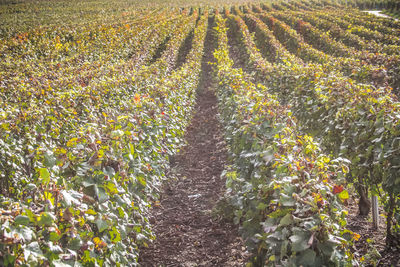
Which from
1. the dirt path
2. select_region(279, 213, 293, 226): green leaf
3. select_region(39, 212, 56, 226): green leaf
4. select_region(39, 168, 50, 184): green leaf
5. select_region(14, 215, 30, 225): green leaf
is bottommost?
the dirt path

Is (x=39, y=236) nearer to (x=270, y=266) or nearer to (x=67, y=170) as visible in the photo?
(x=67, y=170)

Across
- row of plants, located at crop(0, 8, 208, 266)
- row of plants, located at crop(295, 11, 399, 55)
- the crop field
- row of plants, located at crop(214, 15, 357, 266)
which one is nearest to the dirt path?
the crop field

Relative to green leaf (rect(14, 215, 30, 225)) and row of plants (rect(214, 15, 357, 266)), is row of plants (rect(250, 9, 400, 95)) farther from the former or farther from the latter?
green leaf (rect(14, 215, 30, 225))

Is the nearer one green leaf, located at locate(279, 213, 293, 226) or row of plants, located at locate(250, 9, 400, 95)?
green leaf, located at locate(279, 213, 293, 226)

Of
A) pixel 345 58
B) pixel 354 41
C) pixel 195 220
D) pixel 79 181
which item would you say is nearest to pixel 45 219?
pixel 79 181

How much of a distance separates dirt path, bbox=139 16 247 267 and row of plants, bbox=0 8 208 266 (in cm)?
43

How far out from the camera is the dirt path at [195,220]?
4.25 metres

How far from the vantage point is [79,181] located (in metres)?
2.81

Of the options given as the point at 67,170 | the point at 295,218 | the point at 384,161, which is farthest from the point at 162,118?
the point at 295,218

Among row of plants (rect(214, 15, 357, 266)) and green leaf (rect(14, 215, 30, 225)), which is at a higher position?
green leaf (rect(14, 215, 30, 225))

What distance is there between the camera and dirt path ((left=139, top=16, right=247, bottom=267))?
4.25 meters

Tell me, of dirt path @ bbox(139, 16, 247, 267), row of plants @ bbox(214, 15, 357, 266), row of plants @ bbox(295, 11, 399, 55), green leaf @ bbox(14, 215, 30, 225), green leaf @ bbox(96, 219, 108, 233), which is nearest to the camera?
green leaf @ bbox(14, 215, 30, 225)

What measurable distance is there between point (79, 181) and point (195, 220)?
8.65ft

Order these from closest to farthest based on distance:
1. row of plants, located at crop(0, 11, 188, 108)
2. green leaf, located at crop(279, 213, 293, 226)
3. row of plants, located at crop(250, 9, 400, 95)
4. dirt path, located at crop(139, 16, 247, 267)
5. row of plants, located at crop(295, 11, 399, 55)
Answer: green leaf, located at crop(279, 213, 293, 226)
dirt path, located at crop(139, 16, 247, 267)
row of plants, located at crop(250, 9, 400, 95)
row of plants, located at crop(0, 11, 188, 108)
row of plants, located at crop(295, 11, 399, 55)
